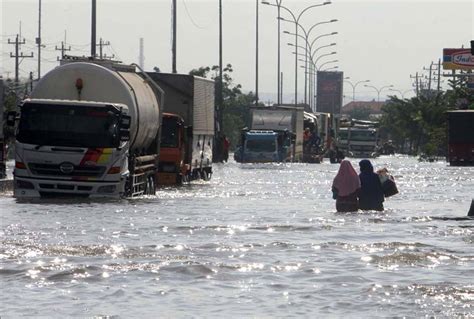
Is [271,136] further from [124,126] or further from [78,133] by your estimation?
[78,133]

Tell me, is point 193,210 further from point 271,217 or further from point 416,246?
point 416,246

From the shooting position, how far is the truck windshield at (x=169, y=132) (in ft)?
131

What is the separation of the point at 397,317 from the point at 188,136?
2922 cm

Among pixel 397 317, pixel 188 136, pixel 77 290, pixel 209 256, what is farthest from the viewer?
pixel 188 136

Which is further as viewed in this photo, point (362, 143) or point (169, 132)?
point (362, 143)

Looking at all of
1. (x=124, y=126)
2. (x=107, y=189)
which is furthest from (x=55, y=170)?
(x=124, y=126)

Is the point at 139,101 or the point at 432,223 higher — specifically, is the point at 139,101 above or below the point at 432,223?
above

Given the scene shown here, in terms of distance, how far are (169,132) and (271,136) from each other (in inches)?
1426

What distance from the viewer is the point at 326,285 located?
49.5 ft

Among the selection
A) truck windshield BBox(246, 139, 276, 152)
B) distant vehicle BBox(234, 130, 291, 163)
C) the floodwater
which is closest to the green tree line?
distant vehicle BBox(234, 130, 291, 163)

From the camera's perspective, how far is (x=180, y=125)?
40125 mm

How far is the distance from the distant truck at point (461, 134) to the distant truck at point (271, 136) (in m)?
8.96

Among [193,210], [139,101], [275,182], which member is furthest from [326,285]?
[275,182]

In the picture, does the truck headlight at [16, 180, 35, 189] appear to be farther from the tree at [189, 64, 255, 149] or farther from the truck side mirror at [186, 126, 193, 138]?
the tree at [189, 64, 255, 149]
